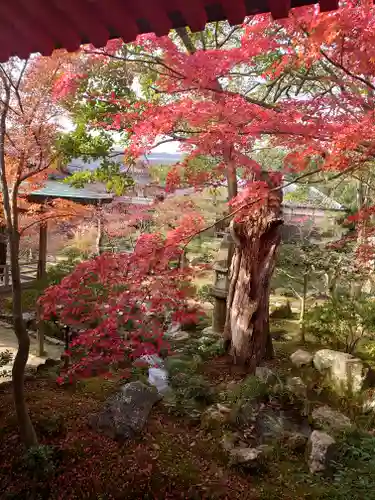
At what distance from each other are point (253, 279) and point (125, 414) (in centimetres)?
357

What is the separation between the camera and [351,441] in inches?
217

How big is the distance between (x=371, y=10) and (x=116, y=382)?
6669 millimetres

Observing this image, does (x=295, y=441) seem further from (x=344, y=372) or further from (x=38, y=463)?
(x=38, y=463)

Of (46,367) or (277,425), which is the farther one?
(46,367)

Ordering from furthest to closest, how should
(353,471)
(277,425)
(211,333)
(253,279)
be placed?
1. (211,333)
2. (253,279)
3. (277,425)
4. (353,471)

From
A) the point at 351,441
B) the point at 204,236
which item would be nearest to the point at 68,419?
the point at 351,441

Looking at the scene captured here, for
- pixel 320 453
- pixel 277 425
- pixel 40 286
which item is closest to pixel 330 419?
pixel 277 425

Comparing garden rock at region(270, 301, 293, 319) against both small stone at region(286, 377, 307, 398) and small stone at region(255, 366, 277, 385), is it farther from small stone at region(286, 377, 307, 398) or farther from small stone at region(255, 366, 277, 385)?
small stone at region(255, 366, 277, 385)

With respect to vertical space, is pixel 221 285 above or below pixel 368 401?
above

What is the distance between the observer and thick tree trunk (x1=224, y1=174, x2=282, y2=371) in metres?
7.64

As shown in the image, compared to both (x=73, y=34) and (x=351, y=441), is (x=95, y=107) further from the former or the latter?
(x=351, y=441)

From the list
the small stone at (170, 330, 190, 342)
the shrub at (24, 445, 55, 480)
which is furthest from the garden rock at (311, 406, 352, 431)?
the small stone at (170, 330, 190, 342)

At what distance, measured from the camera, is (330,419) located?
6.29m

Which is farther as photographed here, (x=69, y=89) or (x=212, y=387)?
(x=212, y=387)
